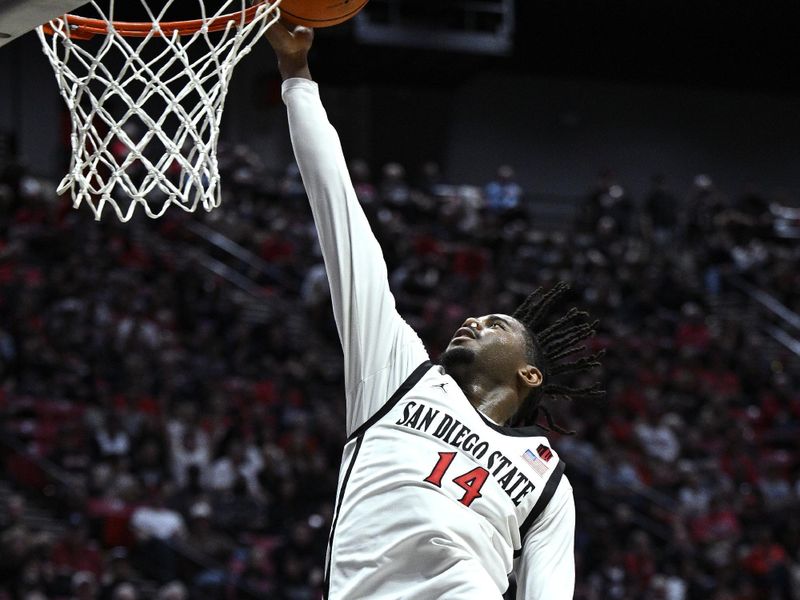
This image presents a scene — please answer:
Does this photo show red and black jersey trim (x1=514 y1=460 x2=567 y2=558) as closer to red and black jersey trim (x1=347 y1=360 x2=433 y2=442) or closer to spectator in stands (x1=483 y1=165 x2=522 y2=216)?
red and black jersey trim (x1=347 y1=360 x2=433 y2=442)

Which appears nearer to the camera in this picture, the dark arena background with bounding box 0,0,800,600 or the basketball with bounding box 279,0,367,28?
the basketball with bounding box 279,0,367,28

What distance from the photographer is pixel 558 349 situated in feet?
13.4

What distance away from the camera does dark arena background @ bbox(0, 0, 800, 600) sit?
10.3 m

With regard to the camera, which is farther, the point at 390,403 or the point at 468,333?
the point at 468,333

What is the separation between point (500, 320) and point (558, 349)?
0.28 metres

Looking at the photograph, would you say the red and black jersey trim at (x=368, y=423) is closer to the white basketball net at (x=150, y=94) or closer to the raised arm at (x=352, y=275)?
the raised arm at (x=352, y=275)

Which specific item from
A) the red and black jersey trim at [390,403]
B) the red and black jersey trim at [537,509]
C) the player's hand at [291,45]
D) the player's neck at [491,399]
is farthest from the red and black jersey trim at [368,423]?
the player's hand at [291,45]

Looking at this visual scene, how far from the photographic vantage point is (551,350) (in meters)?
4.09

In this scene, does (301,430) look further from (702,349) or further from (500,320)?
(500,320)

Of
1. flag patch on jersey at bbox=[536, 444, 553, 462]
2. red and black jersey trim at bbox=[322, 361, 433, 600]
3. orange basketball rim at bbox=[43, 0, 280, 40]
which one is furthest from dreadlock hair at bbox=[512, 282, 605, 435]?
orange basketball rim at bbox=[43, 0, 280, 40]

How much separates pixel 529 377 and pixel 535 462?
261 mm

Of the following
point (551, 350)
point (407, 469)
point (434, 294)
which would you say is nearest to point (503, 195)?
point (434, 294)

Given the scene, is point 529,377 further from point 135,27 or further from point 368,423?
point 135,27

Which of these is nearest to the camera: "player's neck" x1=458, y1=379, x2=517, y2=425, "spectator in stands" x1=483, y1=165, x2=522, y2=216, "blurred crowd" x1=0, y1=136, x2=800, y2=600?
"player's neck" x1=458, y1=379, x2=517, y2=425
